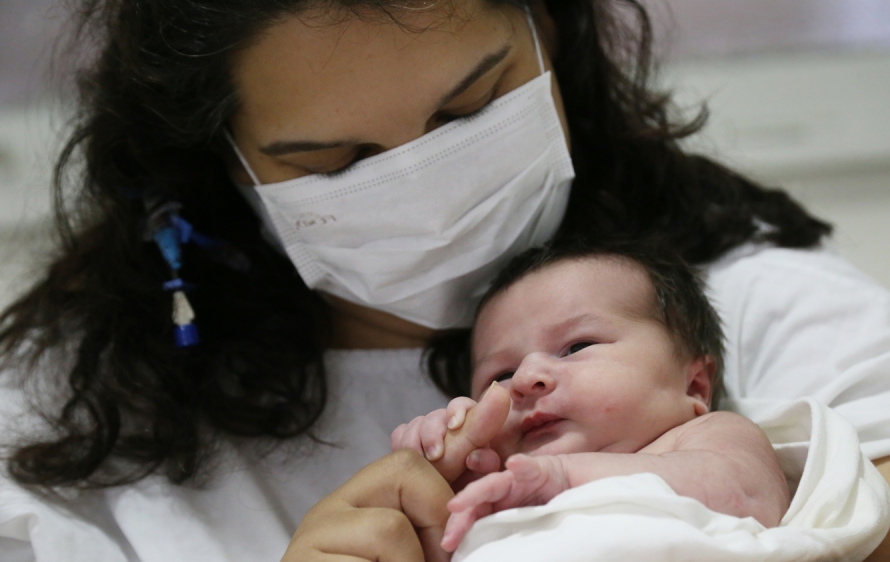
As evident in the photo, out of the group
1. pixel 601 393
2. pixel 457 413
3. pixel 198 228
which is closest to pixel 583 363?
pixel 601 393

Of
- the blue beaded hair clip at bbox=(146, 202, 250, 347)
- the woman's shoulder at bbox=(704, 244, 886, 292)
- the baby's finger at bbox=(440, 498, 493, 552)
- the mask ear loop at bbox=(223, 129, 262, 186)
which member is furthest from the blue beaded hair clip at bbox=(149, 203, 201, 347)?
the woman's shoulder at bbox=(704, 244, 886, 292)

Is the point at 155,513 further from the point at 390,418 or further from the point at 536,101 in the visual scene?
the point at 536,101

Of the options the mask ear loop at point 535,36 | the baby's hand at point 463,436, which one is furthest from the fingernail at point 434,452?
the mask ear loop at point 535,36

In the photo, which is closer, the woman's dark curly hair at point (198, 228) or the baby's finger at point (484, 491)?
the baby's finger at point (484, 491)

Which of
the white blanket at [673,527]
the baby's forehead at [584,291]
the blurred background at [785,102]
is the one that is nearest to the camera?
the white blanket at [673,527]

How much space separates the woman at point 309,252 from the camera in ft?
3.95

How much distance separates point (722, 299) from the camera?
1499mm

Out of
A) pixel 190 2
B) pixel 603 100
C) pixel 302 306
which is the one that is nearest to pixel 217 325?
pixel 302 306

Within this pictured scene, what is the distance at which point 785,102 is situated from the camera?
2.89 meters

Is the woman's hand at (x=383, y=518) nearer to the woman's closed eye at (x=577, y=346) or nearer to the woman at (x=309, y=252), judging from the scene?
the woman at (x=309, y=252)

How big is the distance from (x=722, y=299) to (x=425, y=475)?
29.0 inches

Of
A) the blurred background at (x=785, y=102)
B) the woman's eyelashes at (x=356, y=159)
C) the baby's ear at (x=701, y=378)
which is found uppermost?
the woman's eyelashes at (x=356, y=159)

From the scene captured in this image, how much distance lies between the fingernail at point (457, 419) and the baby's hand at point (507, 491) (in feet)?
0.40

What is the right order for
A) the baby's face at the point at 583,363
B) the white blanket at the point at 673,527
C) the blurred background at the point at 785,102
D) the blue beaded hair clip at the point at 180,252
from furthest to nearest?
the blurred background at the point at 785,102 → the blue beaded hair clip at the point at 180,252 → the baby's face at the point at 583,363 → the white blanket at the point at 673,527
